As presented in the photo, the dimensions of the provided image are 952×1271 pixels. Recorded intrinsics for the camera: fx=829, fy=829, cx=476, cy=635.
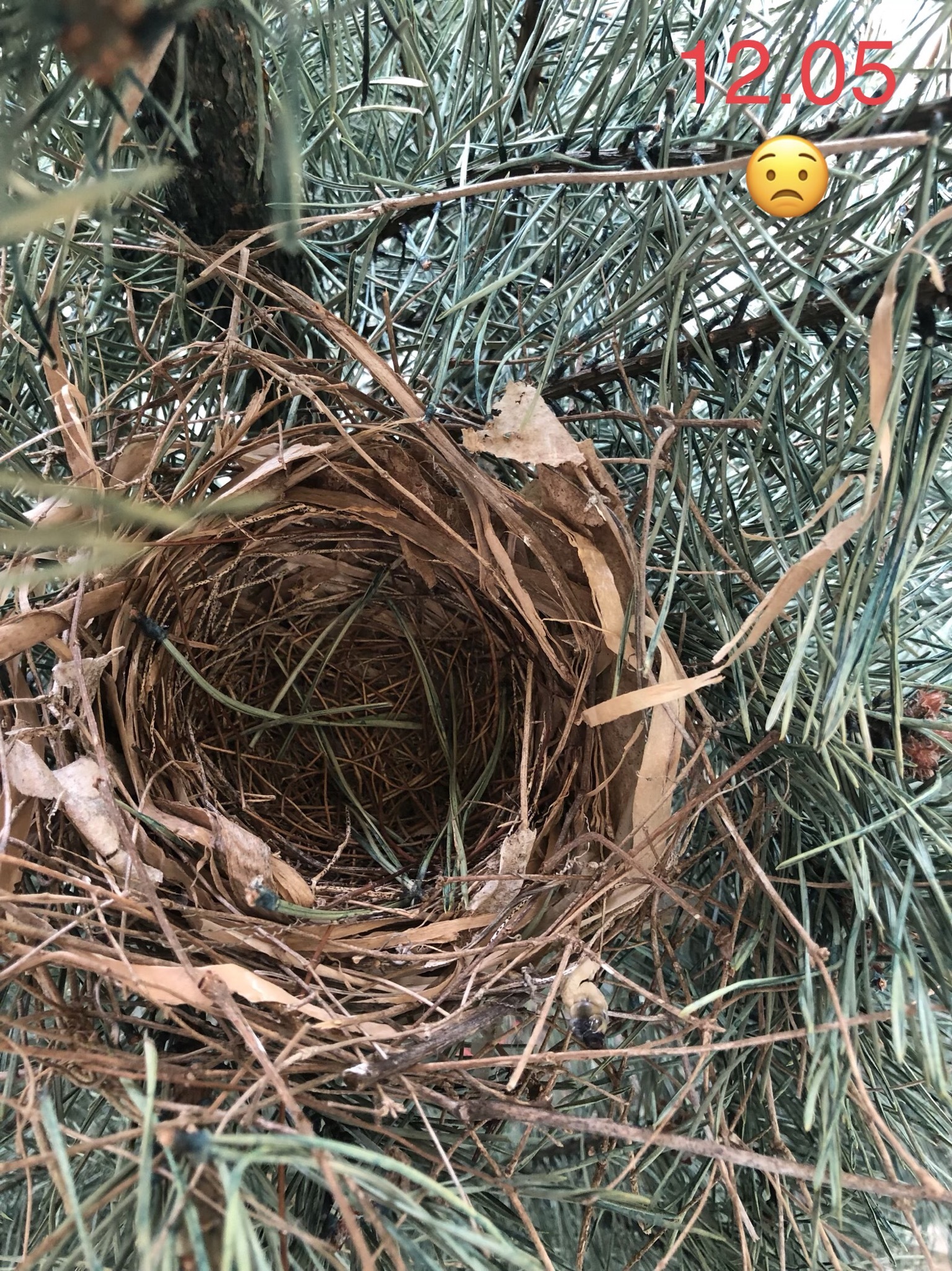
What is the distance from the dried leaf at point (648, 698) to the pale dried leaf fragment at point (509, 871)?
0.10 meters

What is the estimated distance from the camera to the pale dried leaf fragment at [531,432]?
0.45 m

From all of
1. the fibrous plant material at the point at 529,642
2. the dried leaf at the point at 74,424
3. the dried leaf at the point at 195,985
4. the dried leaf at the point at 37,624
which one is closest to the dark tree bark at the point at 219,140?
the fibrous plant material at the point at 529,642

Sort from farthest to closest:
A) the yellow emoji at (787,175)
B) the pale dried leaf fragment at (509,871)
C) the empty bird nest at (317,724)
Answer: the pale dried leaf fragment at (509,871), the empty bird nest at (317,724), the yellow emoji at (787,175)

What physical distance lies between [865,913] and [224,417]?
44 centimetres

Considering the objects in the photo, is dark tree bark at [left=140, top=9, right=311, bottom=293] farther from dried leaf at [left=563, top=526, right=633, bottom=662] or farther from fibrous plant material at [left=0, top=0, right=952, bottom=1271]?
dried leaf at [left=563, top=526, right=633, bottom=662]

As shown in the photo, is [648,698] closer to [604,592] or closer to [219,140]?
[604,592]

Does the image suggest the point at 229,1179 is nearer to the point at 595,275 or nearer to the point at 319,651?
the point at 595,275

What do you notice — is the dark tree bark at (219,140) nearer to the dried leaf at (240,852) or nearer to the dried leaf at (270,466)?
the dried leaf at (270,466)

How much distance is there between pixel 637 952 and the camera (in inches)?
22.9

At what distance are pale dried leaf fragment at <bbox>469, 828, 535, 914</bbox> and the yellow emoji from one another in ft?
1.23

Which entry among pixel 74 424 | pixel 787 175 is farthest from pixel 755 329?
pixel 74 424

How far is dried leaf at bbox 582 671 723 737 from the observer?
15.4 inches

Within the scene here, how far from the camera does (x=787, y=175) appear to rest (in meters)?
0.32

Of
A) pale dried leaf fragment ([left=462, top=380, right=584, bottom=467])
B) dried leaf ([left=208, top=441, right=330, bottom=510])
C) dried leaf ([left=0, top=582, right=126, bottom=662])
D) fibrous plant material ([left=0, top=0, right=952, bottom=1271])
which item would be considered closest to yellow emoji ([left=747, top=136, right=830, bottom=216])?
fibrous plant material ([left=0, top=0, right=952, bottom=1271])
